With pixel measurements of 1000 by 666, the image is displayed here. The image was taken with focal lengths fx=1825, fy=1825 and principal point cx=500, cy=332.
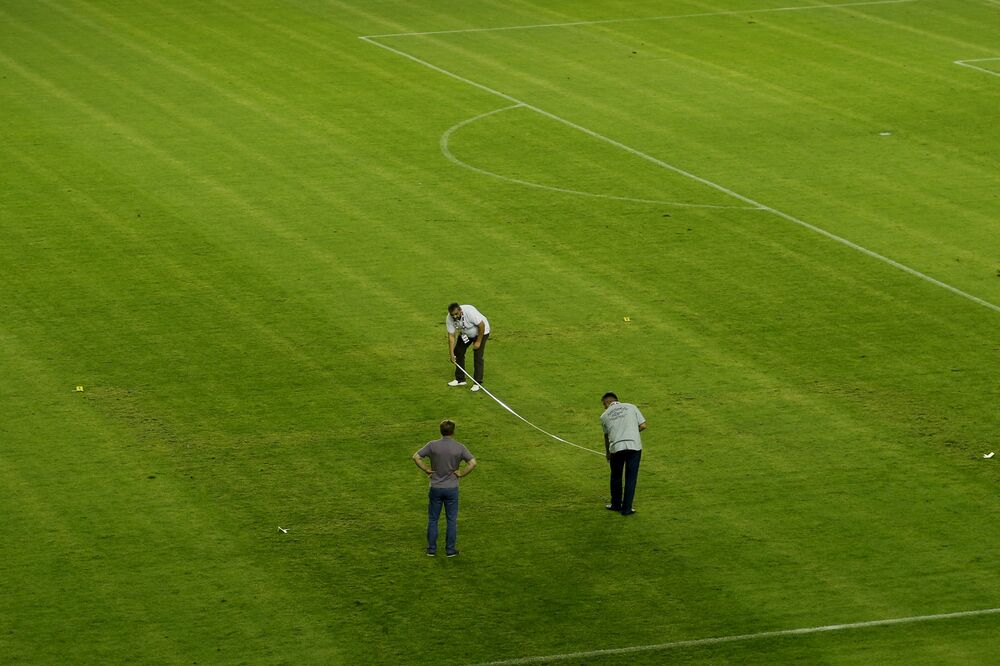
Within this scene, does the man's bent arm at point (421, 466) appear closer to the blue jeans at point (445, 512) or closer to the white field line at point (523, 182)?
the blue jeans at point (445, 512)

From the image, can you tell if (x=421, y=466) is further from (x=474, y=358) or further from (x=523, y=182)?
(x=523, y=182)

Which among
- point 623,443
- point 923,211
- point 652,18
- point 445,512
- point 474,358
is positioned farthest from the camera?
point 652,18

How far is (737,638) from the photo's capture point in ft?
60.7

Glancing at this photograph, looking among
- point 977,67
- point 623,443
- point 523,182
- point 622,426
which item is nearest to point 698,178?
point 523,182

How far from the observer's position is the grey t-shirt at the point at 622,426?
21.2 meters

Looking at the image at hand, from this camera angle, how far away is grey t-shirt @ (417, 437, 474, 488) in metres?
20.0

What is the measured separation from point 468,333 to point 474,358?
17.2 inches

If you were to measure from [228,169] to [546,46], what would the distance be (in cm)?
1437

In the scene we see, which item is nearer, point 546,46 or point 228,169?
point 228,169

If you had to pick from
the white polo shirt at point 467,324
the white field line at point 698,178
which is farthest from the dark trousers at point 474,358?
the white field line at point 698,178

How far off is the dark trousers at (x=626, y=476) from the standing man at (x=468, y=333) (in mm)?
4250

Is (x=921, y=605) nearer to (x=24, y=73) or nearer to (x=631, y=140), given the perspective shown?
(x=631, y=140)

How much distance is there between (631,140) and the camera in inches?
1560

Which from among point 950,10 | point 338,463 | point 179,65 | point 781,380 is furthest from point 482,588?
point 950,10
